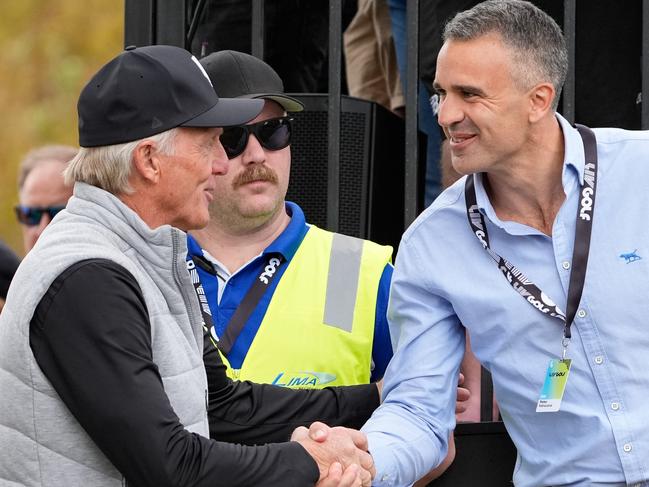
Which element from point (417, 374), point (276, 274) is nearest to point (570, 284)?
point (417, 374)

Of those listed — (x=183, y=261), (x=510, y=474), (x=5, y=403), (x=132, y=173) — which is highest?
(x=132, y=173)

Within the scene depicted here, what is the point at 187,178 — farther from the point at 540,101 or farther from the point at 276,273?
the point at 540,101

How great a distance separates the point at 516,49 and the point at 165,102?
1116mm

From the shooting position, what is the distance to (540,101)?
3977 mm

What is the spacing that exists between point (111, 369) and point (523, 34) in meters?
1.67

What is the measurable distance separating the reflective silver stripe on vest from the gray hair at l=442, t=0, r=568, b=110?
0.79 metres

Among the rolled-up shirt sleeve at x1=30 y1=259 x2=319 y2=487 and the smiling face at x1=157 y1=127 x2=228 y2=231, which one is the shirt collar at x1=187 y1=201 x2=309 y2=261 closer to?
the smiling face at x1=157 y1=127 x2=228 y2=231

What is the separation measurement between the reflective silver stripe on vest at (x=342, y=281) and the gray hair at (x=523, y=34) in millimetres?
789

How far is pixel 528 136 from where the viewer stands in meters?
3.95

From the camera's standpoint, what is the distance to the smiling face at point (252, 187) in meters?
4.47

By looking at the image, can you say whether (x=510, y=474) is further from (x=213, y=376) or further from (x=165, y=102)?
(x=165, y=102)

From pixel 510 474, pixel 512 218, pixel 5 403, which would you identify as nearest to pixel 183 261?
pixel 5 403

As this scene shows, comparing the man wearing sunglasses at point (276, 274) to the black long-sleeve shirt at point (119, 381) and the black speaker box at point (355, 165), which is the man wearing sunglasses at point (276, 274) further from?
the black long-sleeve shirt at point (119, 381)

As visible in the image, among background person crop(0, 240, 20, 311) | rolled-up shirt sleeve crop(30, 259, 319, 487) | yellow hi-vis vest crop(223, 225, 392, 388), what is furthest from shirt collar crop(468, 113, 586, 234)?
background person crop(0, 240, 20, 311)
